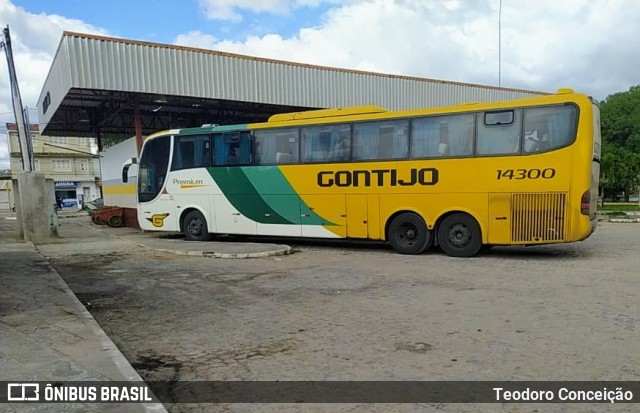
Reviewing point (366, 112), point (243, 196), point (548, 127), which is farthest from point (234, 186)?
point (548, 127)

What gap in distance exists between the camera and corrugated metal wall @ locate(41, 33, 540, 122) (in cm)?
1593

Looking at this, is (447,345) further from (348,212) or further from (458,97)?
(458,97)

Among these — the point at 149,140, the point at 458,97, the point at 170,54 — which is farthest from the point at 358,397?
the point at 458,97

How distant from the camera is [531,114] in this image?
31.7 ft

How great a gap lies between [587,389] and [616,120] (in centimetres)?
5695

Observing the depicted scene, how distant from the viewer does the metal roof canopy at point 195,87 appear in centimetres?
1616

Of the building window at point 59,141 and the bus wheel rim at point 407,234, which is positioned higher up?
the building window at point 59,141

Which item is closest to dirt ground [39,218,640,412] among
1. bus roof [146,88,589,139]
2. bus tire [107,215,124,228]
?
bus roof [146,88,589,139]

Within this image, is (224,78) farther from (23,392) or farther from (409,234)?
(23,392)

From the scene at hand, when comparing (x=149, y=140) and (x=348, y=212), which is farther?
(x=149, y=140)

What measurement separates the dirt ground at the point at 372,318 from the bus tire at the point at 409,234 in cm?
63

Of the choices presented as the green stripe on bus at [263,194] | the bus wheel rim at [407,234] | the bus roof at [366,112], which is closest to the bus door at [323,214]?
the green stripe on bus at [263,194]

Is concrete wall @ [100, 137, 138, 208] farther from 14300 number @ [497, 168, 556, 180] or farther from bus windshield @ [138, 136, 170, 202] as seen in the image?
14300 number @ [497, 168, 556, 180]

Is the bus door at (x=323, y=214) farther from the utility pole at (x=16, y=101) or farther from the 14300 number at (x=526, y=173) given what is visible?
the utility pole at (x=16, y=101)
